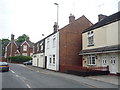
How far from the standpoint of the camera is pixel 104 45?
1972cm

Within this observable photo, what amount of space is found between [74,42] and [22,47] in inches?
1580

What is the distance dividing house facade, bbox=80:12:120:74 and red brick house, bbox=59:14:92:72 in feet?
9.12

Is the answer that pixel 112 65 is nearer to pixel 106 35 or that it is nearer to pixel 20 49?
pixel 106 35

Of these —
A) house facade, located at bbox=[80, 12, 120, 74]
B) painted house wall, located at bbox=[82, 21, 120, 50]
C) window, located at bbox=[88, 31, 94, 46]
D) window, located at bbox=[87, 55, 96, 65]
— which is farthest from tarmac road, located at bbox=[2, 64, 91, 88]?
window, located at bbox=[88, 31, 94, 46]

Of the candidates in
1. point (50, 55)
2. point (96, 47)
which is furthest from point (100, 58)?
point (50, 55)

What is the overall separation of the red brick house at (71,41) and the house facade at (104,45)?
278 centimetres

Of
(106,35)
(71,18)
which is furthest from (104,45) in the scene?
(71,18)

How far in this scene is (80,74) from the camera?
1820 centimetres

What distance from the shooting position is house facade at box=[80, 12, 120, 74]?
17719mm

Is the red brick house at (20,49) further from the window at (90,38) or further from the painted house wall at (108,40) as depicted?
the painted house wall at (108,40)

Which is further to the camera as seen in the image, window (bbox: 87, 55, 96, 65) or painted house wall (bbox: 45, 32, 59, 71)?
painted house wall (bbox: 45, 32, 59, 71)

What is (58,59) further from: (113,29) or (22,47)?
(22,47)

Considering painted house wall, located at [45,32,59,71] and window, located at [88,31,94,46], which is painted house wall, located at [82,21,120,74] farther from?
painted house wall, located at [45,32,59,71]

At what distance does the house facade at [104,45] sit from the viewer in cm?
1772
